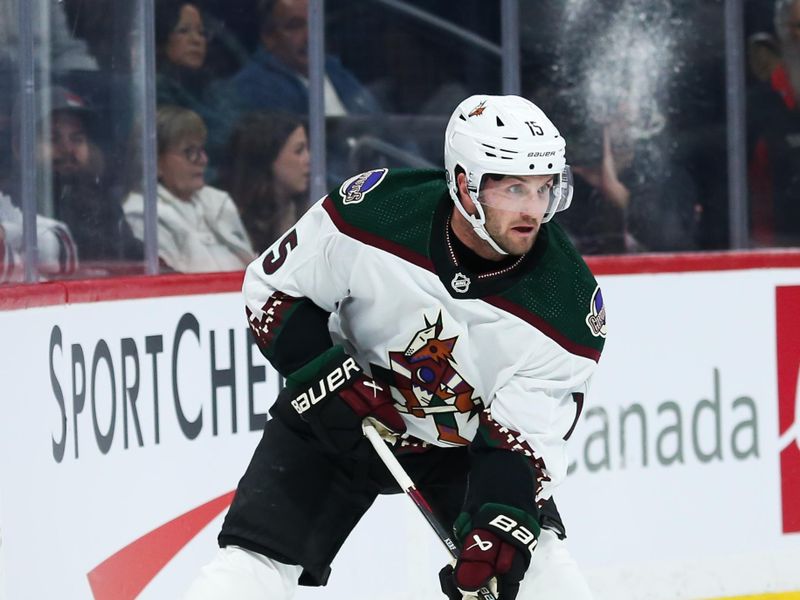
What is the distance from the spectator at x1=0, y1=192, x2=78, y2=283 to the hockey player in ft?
3.02

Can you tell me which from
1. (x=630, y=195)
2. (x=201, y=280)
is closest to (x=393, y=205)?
(x=201, y=280)

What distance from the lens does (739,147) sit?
5316 millimetres

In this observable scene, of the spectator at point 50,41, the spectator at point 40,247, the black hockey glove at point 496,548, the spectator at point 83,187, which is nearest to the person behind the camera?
the black hockey glove at point 496,548

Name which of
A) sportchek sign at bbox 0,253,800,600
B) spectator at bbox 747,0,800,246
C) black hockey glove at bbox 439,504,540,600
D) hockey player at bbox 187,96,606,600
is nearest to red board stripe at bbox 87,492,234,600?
sportchek sign at bbox 0,253,800,600

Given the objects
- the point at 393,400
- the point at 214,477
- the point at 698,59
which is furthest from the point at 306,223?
the point at 698,59

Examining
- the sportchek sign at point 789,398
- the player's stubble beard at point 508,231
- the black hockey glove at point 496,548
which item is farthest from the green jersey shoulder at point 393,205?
the sportchek sign at point 789,398

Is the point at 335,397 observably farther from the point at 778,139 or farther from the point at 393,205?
the point at 778,139

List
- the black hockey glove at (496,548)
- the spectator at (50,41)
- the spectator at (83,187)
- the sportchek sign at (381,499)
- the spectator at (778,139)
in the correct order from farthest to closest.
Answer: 1. the spectator at (778,139)
2. the spectator at (83,187)
3. the spectator at (50,41)
4. the sportchek sign at (381,499)
5. the black hockey glove at (496,548)

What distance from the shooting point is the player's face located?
2684 millimetres

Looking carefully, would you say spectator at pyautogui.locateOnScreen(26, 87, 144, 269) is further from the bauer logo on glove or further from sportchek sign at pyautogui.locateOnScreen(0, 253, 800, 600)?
the bauer logo on glove

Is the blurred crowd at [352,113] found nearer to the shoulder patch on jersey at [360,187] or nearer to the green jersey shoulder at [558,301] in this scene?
the shoulder patch on jersey at [360,187]

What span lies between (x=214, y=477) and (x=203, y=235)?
2.78 ft

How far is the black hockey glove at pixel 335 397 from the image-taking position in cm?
276

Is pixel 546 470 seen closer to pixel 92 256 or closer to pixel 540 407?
pixel 540 407
